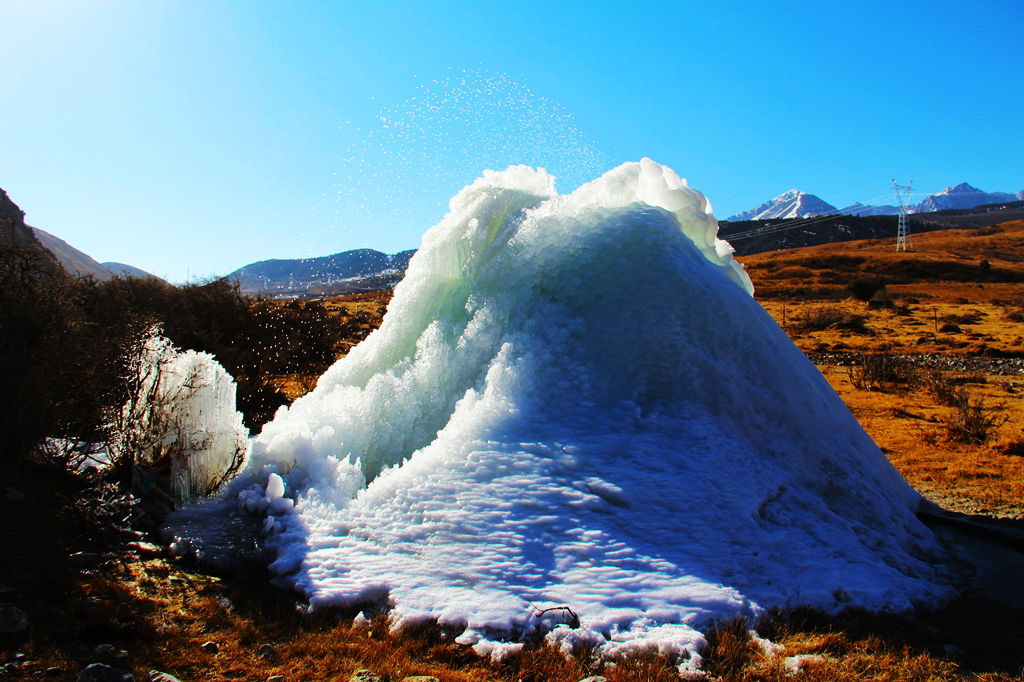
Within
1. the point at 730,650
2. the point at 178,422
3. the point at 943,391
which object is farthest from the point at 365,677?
the point at 943,391

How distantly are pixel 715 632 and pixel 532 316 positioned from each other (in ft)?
10.7

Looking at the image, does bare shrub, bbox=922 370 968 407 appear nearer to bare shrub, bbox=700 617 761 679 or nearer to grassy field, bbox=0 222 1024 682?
grassy field, bbox=0 222 1024 682

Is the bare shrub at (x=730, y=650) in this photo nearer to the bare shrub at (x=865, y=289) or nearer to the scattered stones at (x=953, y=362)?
the scattered stones at (x=953, y=362)

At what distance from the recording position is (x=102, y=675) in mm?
3104

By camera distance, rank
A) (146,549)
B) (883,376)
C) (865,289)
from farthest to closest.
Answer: (865,289) → (883,376) → (146,549)

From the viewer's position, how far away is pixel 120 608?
12.8 ft

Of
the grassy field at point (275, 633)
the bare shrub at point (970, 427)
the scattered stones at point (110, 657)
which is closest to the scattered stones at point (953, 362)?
the bare shrub at point (970, 427)

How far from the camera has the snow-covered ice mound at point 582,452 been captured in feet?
13.4

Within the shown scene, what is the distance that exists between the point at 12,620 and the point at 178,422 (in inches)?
102

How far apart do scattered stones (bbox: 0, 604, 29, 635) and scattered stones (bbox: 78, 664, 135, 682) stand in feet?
2.18

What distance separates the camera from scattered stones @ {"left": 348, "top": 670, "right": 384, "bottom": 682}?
3295 millimetres

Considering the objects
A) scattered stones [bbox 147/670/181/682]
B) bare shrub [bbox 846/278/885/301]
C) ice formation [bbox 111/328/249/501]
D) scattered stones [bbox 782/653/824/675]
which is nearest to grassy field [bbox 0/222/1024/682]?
scattered stones [bbox 782/653/824/675]

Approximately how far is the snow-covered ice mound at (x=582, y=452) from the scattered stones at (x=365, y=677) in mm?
564

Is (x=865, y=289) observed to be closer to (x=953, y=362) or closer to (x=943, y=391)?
(x=953, y=362)
